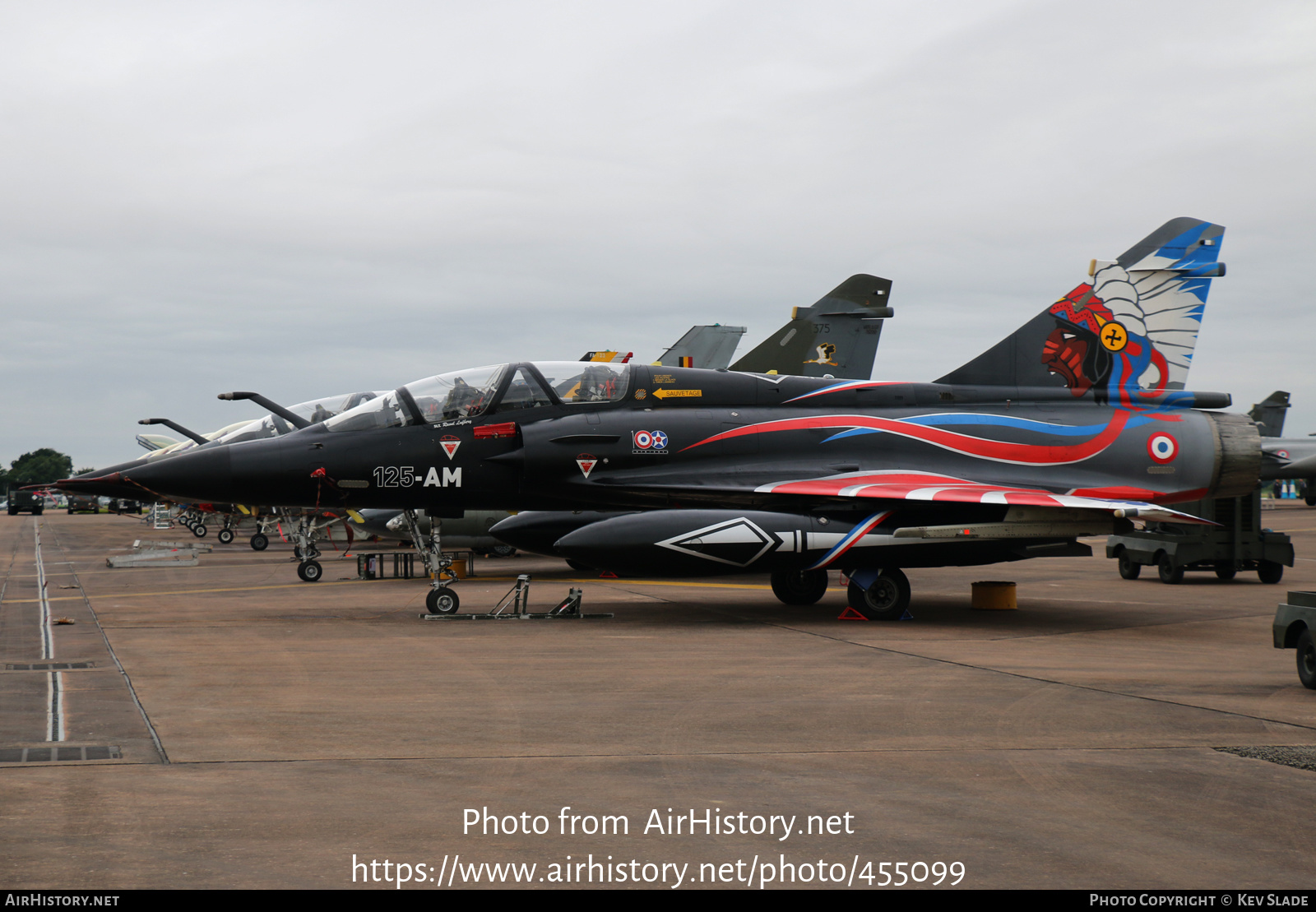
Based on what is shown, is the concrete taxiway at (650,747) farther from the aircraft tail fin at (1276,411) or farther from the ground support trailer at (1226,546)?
the aircraft tail fin at (1276,411)

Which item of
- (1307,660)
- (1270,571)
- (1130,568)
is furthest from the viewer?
(1130,568)

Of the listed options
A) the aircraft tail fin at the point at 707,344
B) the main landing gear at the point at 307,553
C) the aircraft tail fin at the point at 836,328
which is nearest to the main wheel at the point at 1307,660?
the aircraft tail fin at the point at 836,328

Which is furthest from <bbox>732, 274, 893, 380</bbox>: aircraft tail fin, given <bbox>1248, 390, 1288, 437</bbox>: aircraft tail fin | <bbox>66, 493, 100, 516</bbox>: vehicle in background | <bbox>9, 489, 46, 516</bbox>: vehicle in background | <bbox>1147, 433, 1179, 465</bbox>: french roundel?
<bbox>66, 493, 100, 516</bbox>: vehicle in background

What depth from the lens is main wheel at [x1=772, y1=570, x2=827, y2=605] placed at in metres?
15.8

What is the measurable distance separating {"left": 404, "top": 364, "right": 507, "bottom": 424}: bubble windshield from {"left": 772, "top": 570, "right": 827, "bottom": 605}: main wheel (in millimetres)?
4865

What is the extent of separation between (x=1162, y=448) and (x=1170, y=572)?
5275 millimetres

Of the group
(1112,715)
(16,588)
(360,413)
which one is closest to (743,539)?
(360,413)

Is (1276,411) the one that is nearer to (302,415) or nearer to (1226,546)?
(1226,546)

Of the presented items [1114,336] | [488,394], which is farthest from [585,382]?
[1114,336]

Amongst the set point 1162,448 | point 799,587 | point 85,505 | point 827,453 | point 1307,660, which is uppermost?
point 1162,448

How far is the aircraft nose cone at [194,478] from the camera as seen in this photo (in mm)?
13250

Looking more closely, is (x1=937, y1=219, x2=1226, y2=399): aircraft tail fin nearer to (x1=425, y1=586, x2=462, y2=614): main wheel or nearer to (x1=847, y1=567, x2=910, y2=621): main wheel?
(x1=847, y1=567, x2=910, y2=621): main wheel

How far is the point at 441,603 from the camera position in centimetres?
1401
